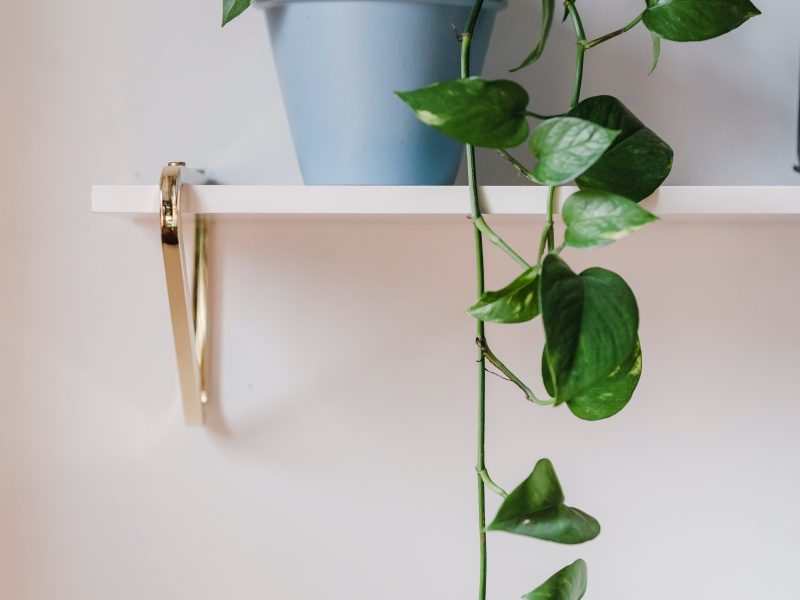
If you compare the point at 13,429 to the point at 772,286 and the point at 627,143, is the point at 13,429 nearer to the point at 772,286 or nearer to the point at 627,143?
the point at 627,143

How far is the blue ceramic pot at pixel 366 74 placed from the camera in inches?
23.3

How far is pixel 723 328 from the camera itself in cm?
81

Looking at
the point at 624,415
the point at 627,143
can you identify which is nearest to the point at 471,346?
the point at 624,415

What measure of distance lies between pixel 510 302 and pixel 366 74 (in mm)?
213

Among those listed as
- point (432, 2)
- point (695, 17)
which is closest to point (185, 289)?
point (432, 2)

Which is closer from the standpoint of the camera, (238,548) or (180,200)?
(180,200)

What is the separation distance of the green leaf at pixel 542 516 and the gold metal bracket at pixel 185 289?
30cm

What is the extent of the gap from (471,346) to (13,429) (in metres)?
0.45

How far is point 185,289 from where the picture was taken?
63 centimetres

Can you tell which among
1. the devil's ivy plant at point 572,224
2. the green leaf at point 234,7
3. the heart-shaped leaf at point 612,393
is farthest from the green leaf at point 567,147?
the green leaf at point 234,7

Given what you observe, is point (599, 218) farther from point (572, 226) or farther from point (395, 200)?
point (395, 200)

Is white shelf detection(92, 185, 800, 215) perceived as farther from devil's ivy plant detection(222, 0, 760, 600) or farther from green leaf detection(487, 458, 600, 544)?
green leaf detection(487, 458, 600, 544)

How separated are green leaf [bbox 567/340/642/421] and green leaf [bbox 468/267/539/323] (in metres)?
0.07

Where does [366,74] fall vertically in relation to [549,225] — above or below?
above
